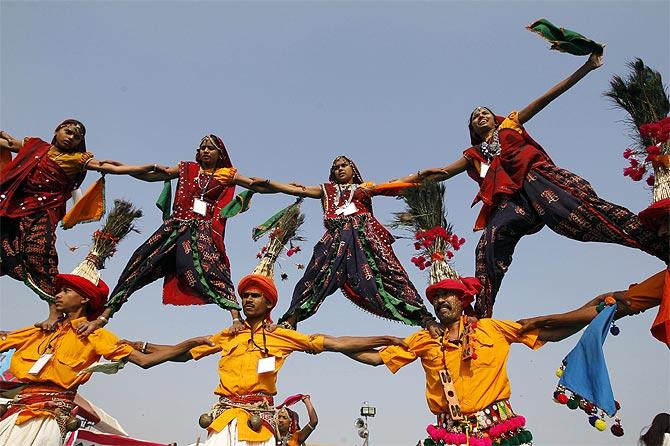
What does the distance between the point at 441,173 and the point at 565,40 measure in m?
1.81

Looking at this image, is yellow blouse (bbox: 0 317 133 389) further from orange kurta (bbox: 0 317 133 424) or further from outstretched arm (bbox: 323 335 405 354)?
outstretched arm (bbox: 323 335 405 354)

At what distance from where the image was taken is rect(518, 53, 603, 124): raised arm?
561 cm

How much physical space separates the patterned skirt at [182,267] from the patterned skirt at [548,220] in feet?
8.46

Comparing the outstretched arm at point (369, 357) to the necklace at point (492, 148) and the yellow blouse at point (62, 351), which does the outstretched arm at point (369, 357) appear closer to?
the yellow blouse at point (62, 351)

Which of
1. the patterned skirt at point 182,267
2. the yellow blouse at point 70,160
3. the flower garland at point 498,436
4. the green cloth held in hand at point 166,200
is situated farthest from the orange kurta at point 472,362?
the yellow blouse at point 70,160

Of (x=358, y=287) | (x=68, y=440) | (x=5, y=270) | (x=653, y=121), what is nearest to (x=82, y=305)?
(x=5, y=270)

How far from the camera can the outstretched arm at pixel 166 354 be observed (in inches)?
211

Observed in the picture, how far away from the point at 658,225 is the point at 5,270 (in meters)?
6.41

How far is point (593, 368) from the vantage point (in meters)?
4.56

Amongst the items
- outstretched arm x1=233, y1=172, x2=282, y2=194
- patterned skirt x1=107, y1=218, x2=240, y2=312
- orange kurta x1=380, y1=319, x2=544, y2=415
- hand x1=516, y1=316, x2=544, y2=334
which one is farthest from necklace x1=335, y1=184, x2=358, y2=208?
hand x1=516, y1=316, x2=544, y2=334

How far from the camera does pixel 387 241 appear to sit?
648 centimetres

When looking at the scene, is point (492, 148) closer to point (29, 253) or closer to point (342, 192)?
point (342, 192)

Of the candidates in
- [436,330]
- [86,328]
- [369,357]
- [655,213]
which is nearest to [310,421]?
[369,357]

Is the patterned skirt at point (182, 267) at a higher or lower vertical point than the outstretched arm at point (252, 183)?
lower
